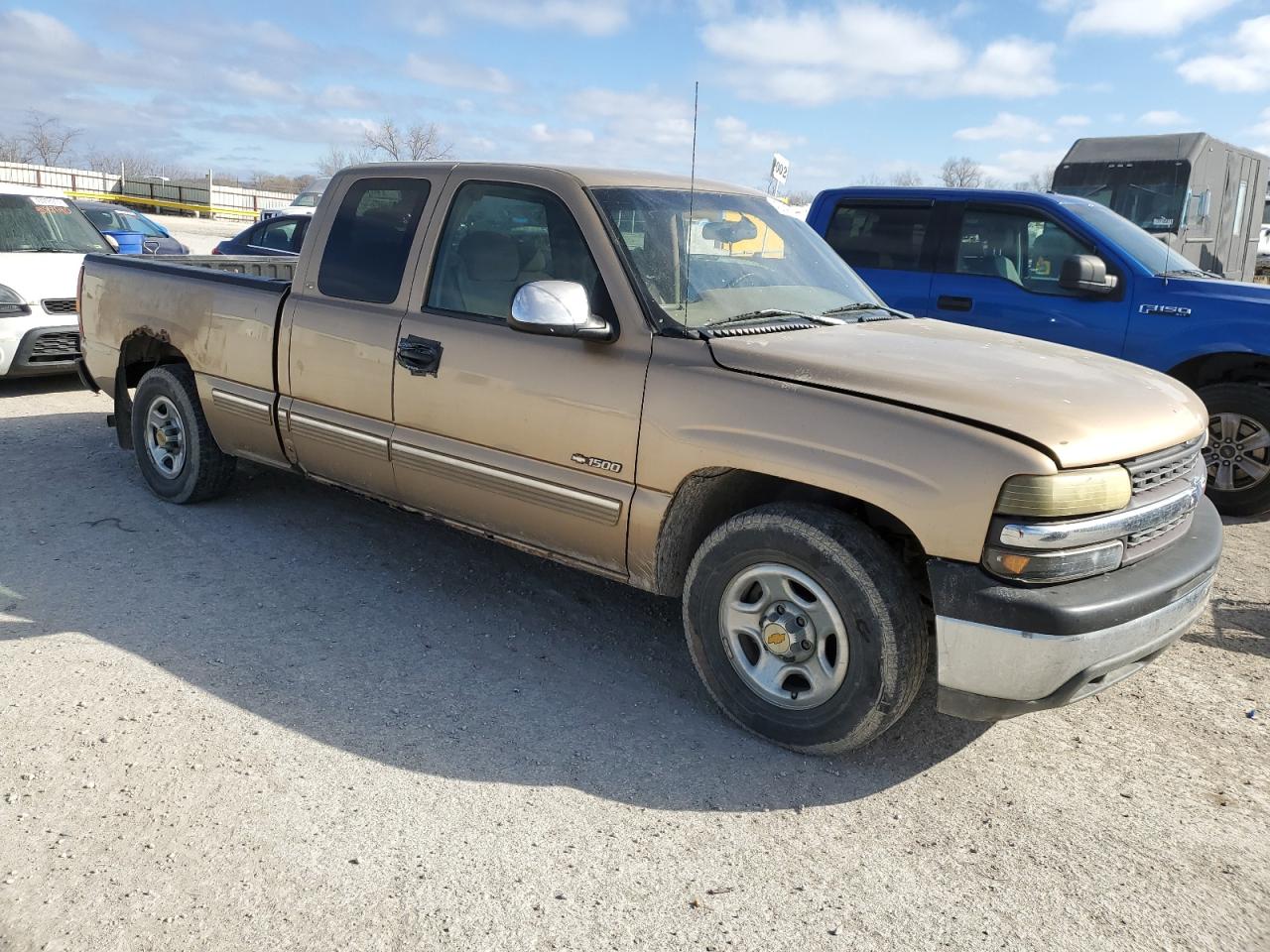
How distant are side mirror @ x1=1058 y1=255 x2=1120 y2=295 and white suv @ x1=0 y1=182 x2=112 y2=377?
279 inches

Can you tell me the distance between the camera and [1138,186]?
15.0 m

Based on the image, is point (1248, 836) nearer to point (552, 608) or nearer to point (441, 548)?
point (552, 608)

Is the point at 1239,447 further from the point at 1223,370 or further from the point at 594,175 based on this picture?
the point at 594,175

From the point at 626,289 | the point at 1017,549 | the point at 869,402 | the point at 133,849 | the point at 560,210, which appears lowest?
the point at 133,849

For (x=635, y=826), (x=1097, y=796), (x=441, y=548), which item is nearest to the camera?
(x=635, y=826)

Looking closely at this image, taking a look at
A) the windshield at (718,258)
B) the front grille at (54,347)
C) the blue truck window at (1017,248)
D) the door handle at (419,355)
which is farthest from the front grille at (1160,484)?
the front grille at (54,347)

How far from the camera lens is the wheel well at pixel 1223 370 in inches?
258

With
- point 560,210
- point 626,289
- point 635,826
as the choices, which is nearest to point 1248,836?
point 635,826

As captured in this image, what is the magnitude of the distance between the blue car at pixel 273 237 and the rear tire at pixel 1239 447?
36.3ft

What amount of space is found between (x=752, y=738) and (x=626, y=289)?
168cm

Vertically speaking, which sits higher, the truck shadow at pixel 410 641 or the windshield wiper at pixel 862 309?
the windshield wiper at pixel 862 309

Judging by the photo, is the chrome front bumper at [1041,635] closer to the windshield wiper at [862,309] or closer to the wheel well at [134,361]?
the windshield wiper at [862,309]

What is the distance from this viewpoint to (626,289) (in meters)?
3.83

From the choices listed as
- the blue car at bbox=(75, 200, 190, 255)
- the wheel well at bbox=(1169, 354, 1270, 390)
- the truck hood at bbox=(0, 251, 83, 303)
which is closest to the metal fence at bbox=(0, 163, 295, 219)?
the blue car at bbox=(75, 200, 190, 255)
